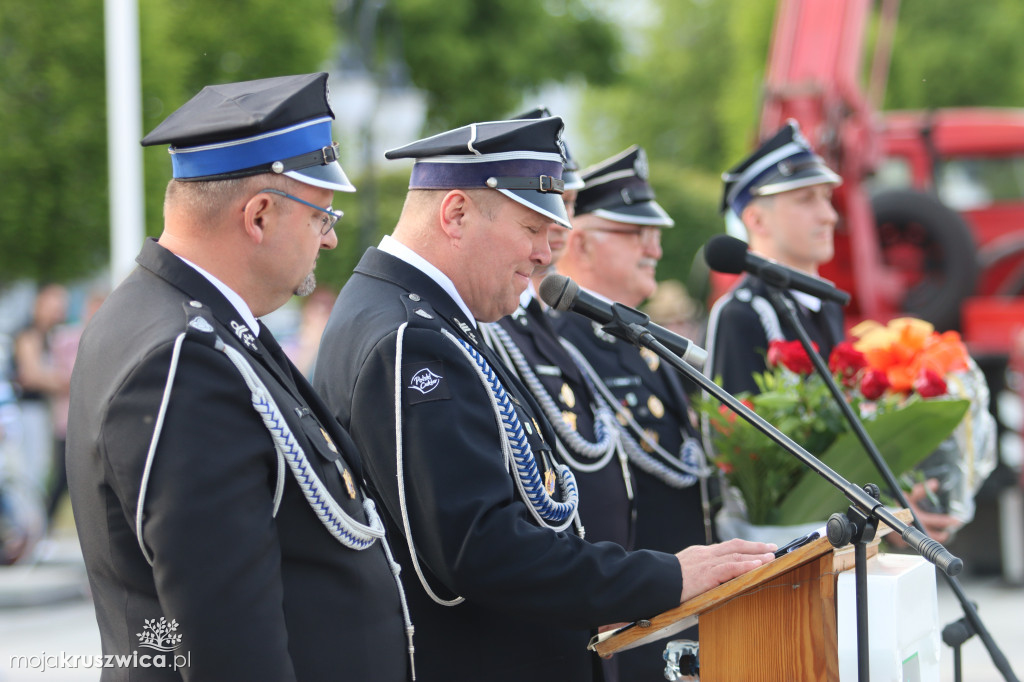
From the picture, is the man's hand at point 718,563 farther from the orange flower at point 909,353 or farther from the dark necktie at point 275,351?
the orange flower at point 909,353

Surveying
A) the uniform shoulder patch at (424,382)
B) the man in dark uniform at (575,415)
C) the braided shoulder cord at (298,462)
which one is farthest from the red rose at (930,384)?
the braided shoulder cord at (298,462)

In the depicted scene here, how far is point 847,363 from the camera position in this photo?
127 inches

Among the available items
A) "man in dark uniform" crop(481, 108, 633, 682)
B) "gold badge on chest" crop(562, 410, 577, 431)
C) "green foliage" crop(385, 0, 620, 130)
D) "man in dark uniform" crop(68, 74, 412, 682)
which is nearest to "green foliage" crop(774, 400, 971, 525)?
"man in dark uniform" crop(481, 108, 633, 682)

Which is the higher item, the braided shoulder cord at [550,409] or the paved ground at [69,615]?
the braided shoulder cord at [550,409]

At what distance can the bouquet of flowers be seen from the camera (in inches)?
119

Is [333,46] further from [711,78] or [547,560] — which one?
[711,78]

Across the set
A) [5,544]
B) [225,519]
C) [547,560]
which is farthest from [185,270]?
[5,544]

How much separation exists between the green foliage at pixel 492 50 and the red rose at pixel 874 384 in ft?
57.3

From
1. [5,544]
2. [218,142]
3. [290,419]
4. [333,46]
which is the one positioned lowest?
[5,544]

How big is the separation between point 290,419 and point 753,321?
2.28 m

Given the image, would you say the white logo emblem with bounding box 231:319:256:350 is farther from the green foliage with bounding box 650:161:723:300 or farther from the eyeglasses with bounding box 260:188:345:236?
the green foliage with bounding box 650:161:723:300

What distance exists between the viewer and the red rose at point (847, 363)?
3232mm

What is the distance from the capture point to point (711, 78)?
34.8m

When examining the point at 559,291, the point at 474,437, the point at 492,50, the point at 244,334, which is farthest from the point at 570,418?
the point at 492,50
